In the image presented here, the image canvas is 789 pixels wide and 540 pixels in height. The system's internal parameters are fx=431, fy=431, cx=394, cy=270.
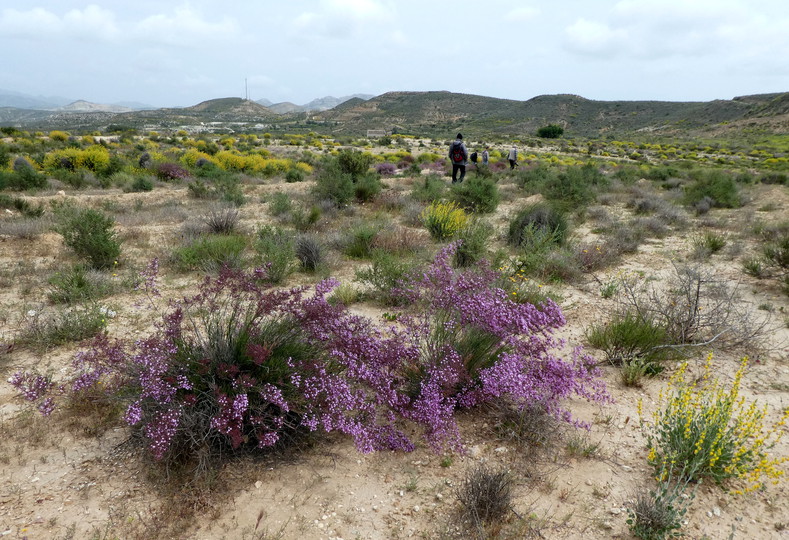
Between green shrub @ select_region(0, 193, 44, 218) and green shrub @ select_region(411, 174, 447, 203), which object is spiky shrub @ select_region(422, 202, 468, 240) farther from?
green shrub @ select_region(0, 193, 44, 218)

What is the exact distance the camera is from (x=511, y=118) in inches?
3024

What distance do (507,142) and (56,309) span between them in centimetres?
4528

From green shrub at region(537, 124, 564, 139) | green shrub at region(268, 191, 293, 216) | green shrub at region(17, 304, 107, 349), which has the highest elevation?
green shrub at region(537, 124, 564, 139)

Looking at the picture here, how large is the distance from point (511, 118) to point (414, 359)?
81.2 meters

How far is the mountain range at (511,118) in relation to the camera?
59.8 meters

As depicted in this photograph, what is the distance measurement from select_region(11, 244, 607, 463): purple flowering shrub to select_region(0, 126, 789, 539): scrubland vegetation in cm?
2

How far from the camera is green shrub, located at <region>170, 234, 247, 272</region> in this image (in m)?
6.78

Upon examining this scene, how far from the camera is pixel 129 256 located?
7.47m

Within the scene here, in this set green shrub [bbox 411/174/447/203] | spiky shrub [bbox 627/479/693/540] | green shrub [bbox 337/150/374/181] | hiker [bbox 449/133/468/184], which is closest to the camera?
spiky shrub [bbox 627/479/693/540]

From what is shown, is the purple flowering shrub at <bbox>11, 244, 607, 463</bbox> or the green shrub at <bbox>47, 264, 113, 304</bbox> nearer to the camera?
the purple flowering shrub at <bbox>11, 244, 607, 463</bbox>

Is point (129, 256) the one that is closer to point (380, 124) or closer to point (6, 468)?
point (6, 468)

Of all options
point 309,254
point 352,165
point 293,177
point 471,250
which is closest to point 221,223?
point 309,254

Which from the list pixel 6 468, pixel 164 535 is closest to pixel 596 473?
pixel 164 535

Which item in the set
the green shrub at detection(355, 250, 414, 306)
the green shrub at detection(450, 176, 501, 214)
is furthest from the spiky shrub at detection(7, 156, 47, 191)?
the green shrub at detection(355, 250, 414, 306)
